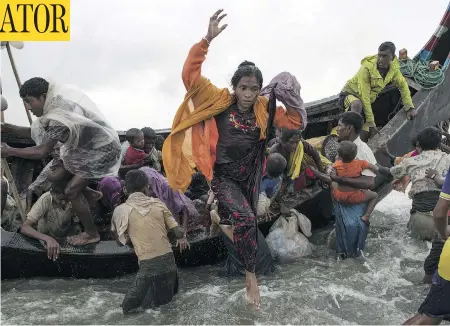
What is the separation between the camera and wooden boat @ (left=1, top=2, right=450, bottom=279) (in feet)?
15.1

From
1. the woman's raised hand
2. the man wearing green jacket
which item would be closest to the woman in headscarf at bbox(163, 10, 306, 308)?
the woman's raised hand

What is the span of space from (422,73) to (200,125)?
432 centimetres

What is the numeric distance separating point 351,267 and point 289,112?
1.66 metres

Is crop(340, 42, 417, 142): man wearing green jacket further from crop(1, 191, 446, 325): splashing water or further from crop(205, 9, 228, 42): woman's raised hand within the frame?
crop(205, 9, 228, 42): woman's raised hand

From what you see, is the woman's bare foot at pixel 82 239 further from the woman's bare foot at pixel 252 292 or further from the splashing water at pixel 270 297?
the woman's bare foot at pixel 252 292

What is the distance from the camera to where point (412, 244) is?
18.5 ft

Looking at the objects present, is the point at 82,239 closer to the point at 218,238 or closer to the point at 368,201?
the point at 218,238

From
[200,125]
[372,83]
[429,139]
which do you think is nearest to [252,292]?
[200,125]

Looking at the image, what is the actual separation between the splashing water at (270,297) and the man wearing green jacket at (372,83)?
186 centimetres

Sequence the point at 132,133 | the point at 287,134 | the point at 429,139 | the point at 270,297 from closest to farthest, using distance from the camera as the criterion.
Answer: the point at 270,297 < the point at 429,139 < the point at 287,134 < the point at 132,133

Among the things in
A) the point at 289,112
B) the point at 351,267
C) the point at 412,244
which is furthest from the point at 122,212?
the point at 412,244

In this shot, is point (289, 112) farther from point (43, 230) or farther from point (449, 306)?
point (43, 230)

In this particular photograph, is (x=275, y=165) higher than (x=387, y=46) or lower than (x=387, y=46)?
lower

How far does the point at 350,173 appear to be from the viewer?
16.6ft
